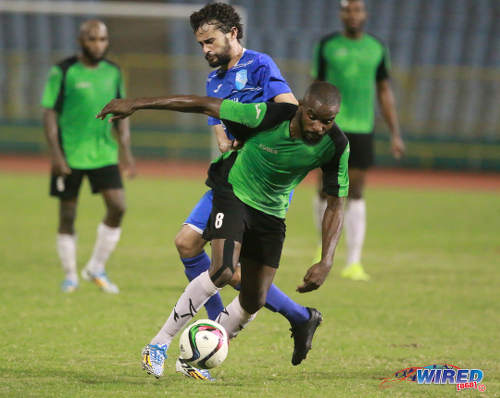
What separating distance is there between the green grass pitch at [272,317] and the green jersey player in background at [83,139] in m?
0.47

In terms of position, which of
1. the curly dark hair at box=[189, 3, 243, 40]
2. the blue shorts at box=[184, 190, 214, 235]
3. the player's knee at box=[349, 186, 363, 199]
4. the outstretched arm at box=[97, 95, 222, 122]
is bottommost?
the player's knee at box=[349, 186, 363, 199]

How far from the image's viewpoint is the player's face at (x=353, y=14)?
8180 millimetres

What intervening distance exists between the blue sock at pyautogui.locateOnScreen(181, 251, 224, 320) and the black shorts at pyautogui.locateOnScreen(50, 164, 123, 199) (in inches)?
98.4

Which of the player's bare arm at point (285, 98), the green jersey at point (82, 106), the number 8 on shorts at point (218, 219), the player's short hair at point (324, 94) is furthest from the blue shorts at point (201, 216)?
the green jersey at point (82, 106)

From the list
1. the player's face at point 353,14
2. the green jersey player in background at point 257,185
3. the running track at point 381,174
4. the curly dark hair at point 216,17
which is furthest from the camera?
the running track at point 381,174

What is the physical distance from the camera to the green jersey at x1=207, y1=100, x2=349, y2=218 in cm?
435

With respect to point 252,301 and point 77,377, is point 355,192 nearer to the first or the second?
point 252,301

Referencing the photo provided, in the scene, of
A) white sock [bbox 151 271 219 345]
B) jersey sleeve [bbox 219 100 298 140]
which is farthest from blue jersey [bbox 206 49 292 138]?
white sock [bbox 151 271 219 345]

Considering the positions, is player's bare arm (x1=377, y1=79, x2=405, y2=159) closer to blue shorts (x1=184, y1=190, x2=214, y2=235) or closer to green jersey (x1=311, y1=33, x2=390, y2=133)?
green jersey (x1=311, y1=33, x2=390, y2=133)

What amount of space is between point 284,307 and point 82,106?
3.25m

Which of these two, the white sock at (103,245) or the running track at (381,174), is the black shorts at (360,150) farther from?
the running track at (381,174)

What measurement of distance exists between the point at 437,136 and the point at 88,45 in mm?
16732

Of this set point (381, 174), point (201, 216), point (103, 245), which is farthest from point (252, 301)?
point (381, 174)

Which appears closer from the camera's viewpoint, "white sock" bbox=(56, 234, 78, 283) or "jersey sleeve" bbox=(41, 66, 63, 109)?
"jersey sleeve" bbox=(41, 66, 63, 109)
